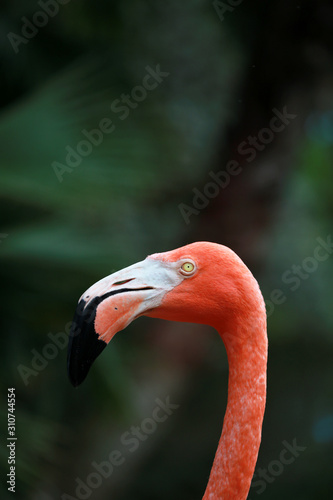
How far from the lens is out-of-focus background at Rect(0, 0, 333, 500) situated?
2635mm

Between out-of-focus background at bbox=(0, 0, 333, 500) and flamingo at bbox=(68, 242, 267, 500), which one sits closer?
flamingo at bbox=(68, 242, 267, 500)

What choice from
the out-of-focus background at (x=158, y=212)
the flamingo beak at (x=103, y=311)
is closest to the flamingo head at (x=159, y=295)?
the flamingo beak at (x=103, y=311)

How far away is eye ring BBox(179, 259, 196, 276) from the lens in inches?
71.8

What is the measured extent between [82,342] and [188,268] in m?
0.38

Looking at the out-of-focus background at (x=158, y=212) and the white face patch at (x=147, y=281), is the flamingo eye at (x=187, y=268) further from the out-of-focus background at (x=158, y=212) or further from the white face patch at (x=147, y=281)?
the out-of-focus background at (x=158, y=212)

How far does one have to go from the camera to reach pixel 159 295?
182cm

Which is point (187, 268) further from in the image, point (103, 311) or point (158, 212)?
point (158, 212)

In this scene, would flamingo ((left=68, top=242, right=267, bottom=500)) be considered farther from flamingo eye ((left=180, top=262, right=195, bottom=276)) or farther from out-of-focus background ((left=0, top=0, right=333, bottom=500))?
out-of-focus background ((left=0, top=0, right=333, bottom=500))

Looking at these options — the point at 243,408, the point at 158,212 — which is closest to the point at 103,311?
the point at 243,408

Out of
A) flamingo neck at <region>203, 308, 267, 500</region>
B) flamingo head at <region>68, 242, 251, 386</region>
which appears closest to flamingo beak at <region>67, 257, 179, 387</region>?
flamingo head at <region>68, 242, 251, 386</region>

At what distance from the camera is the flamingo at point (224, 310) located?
180 cm

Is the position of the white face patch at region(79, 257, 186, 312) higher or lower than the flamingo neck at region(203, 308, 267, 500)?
higher

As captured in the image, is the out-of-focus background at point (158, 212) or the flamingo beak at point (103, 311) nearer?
the flamingo beak at point (103, 311)

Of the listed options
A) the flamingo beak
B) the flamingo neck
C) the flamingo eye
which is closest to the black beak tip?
the flamingo beak
